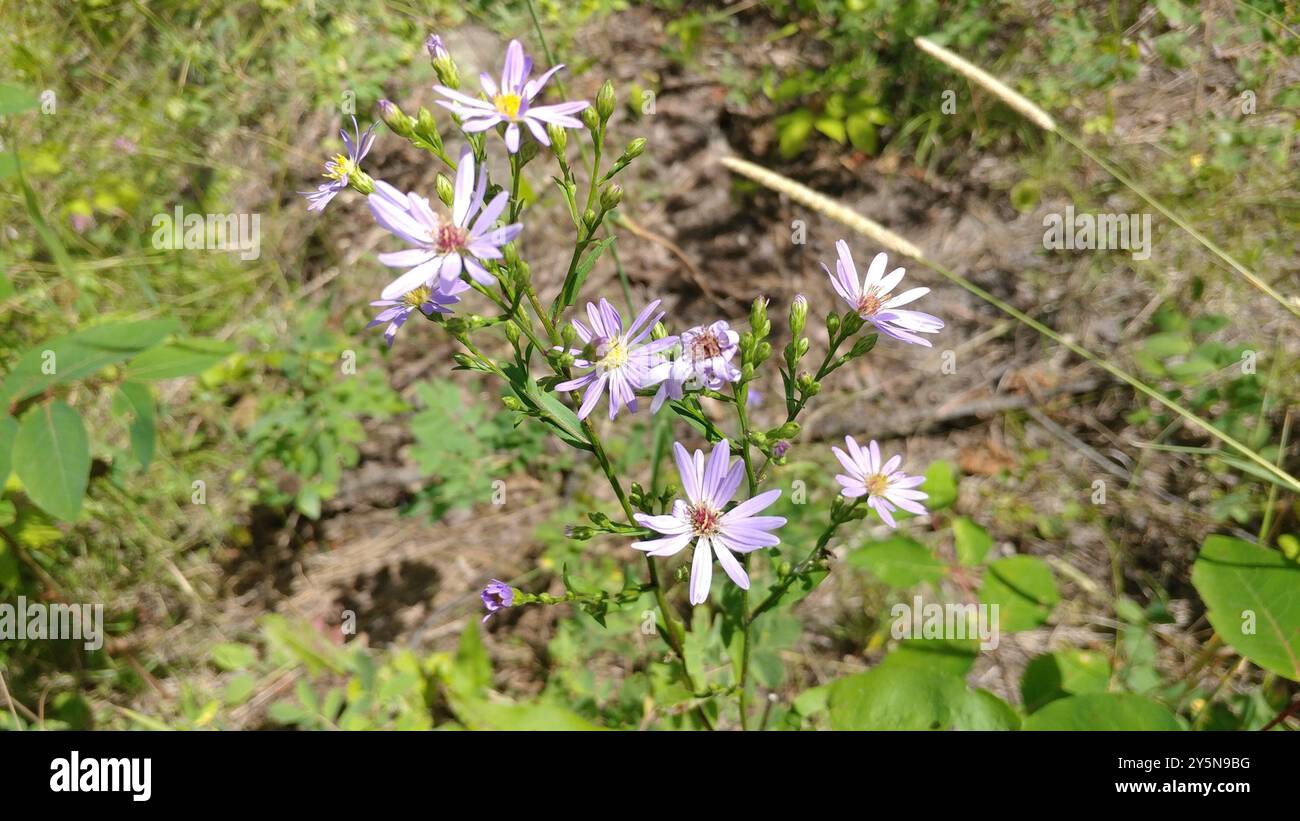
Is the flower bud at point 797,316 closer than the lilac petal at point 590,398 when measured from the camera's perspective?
No

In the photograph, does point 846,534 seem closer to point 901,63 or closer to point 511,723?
point 511,723

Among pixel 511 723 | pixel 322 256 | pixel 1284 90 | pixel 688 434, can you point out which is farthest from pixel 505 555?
pixel 1284 90

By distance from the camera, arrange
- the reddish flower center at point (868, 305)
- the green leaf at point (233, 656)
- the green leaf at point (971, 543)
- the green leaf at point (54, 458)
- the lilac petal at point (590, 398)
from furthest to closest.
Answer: the green leaf at point (233, 656) < the green leaf at point (971, 543) < the green leaf at point (54, 458) < the reddish flower center at point (868, 305) < the lilac petal at point (590, 398)

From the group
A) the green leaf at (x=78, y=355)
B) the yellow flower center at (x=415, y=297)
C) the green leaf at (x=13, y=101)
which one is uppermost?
the green leaf at (x=13, y=101)

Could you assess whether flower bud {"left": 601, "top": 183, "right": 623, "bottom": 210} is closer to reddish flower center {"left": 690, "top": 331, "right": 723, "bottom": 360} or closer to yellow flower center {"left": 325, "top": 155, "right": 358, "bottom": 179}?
reddish flower center {"left": 690, "top": 331, "right": 723, "bottom": 360}

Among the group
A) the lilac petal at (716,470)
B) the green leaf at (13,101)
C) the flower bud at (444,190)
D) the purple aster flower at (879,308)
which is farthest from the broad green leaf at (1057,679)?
the green leaf at (13,101)

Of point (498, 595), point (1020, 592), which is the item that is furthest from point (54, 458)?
point (1020, 592)

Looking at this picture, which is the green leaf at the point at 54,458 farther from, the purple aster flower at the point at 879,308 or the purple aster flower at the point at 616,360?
the purple aster flower at the point at 879,308
